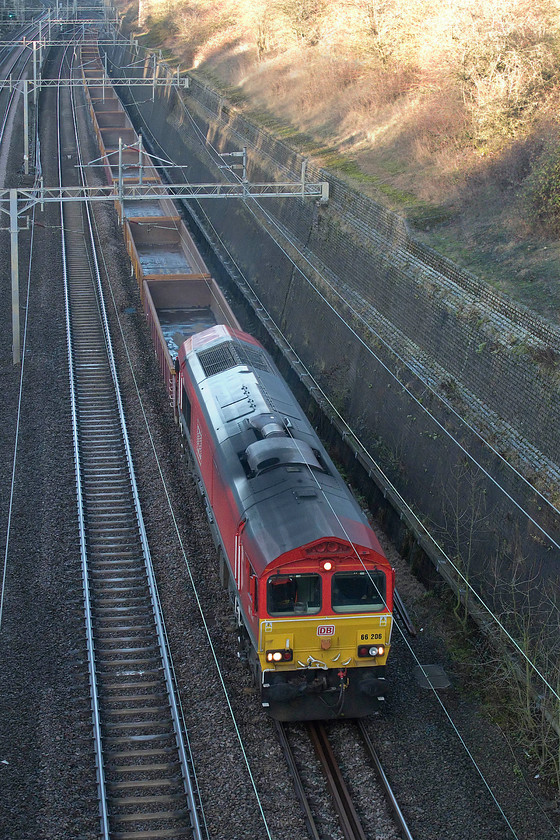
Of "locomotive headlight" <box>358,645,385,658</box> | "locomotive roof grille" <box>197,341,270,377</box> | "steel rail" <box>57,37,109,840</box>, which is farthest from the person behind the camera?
"locomotive roof grille" <box>197,341,270,377</box>

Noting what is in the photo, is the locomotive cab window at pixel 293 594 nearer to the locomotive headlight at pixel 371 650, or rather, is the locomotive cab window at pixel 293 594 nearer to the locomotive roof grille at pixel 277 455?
the locomotive headlight at pixel 371 650

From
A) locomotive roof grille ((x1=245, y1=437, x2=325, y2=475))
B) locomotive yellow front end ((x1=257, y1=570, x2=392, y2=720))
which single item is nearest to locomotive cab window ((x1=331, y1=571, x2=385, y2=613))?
locomotive yellow front end ((x1=257, y1=570, x2=392, y2=720))

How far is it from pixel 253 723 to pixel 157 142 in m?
48.1

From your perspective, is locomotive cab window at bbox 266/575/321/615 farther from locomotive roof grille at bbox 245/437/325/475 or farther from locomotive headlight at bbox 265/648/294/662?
locomotive roof grille at bbox 245/437/325/475

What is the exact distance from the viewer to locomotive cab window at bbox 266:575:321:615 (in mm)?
11383

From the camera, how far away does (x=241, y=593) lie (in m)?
12.8

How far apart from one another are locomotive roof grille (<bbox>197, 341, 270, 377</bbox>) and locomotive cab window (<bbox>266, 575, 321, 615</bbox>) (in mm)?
6226

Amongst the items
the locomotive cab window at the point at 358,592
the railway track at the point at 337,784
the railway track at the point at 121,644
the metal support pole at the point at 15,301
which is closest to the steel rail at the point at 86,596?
the railway track at the point at 121,644

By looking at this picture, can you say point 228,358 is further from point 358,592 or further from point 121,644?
point 358,592

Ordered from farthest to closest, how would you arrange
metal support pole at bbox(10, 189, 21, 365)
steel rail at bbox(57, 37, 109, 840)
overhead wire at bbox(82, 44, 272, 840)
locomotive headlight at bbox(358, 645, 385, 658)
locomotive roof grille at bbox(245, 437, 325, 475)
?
1. metal support pole at bbox(10, 189, 21, 365)
2. locomotive roof grille at bbox(245, 437, 325, 475)
3. locomotive headlight at bbox(358, 645, 385, 658)
4. overhead wire at bbox(82, 44, 272, 840)
5. steel rail at bbox(57, 37, 109, 840)

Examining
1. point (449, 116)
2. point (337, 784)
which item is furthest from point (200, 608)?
point (449, 116)

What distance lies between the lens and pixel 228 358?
17.1 meters

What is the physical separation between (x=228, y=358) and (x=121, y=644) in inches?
237

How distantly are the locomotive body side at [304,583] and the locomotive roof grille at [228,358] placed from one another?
3.62 m
